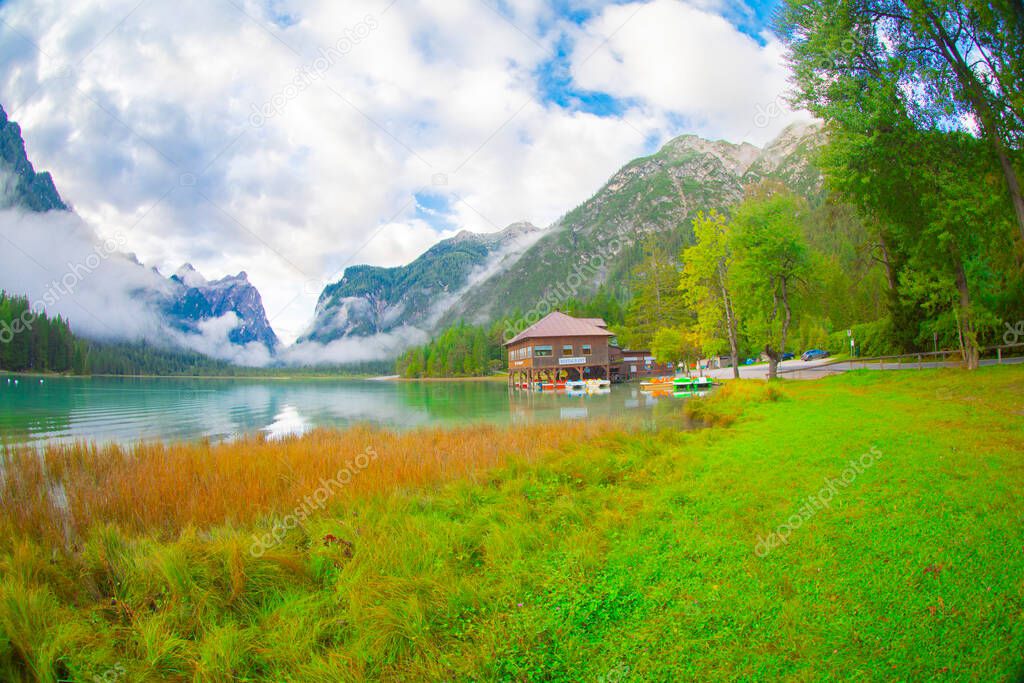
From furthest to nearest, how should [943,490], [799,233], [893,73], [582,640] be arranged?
1. [799,233]
2. [893,73]
3. [943,490]
4. [582,640]

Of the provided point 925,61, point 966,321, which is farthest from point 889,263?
point 925,61

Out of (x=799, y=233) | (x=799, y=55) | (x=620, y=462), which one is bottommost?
(x=620, y=462)

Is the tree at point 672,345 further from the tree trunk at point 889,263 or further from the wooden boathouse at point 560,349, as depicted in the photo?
the tree trunk at point 889,263

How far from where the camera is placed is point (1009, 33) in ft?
35.4

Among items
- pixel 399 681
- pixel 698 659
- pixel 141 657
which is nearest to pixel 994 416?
pixel 698 659

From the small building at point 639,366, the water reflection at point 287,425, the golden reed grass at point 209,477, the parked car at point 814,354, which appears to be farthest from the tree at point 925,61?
the small building at point 639,366

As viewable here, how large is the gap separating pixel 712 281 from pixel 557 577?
115 ft

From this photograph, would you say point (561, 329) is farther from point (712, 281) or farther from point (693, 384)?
point (693, 384)

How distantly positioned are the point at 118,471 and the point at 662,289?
56474 mm

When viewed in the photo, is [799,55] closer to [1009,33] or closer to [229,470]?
[1009,33]

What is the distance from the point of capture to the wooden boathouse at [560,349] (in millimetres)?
54188

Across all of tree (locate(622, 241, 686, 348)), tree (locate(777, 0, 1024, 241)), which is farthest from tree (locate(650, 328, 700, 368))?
tree (locate(777, 0, 1024, 241))

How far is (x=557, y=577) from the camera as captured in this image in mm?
4090

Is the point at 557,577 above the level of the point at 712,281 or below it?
below
